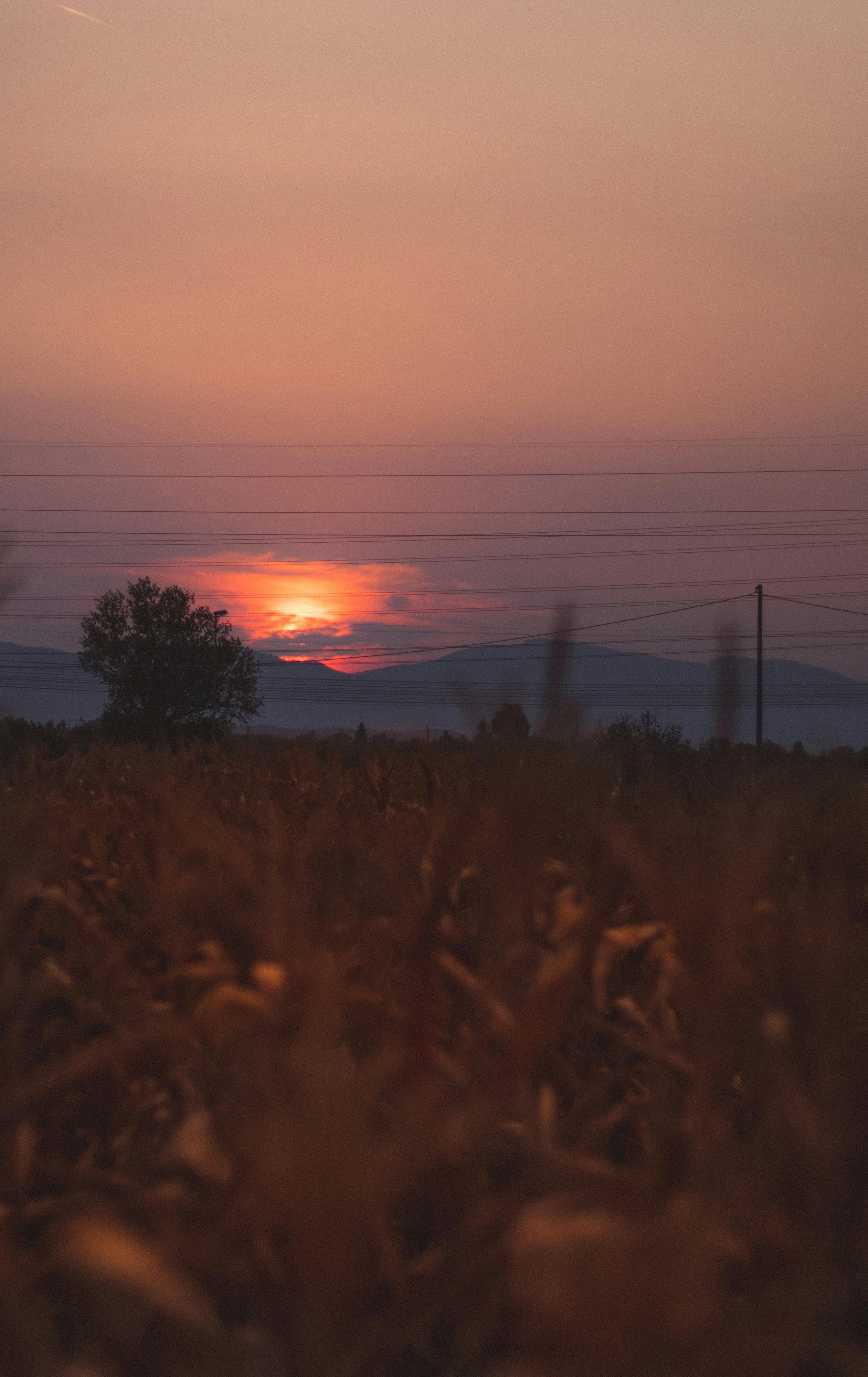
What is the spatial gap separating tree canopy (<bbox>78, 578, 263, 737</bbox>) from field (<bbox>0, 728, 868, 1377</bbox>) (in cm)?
7665

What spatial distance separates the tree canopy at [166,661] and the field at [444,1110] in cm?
7665

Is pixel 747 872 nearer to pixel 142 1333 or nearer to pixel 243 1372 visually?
pixel 243 1372

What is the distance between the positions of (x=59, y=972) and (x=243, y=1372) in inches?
34.9

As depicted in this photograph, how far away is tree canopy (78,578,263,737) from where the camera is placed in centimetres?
7831

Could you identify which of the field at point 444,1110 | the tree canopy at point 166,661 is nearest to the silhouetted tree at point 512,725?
the field at point 444,1110

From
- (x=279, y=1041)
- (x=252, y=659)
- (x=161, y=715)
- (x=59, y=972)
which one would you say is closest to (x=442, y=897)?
(x=279, y=1041)

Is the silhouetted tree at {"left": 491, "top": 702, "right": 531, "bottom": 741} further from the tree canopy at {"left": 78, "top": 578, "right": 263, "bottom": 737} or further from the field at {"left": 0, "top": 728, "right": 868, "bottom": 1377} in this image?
the tree canopy at {"left": 78, "top": 578, "right": 263, "bottom": 737}

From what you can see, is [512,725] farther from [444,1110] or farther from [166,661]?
[166,661]

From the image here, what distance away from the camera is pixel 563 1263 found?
0.59 meters

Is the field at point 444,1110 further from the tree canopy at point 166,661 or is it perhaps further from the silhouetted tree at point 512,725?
the tree canopy at point 166,661

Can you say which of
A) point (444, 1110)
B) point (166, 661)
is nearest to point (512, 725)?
point (444, 1110)

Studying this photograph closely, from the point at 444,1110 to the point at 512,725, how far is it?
0.45 meters

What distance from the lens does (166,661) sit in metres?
79.4

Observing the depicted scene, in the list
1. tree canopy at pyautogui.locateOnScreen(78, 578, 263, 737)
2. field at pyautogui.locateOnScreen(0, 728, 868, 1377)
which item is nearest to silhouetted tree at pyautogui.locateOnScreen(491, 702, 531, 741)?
field at pyautogui.locateOnScreen(0, 728, 868, 1377)
